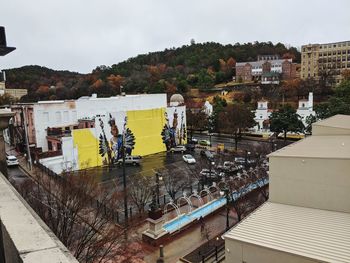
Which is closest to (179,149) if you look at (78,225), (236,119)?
(236,119)

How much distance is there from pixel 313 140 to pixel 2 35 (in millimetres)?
17529

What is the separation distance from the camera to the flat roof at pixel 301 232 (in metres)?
8.89

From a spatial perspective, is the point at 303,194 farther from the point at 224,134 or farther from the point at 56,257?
the point at 224,134

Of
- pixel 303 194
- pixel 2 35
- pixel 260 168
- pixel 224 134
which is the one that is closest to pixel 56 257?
pixel 2 35

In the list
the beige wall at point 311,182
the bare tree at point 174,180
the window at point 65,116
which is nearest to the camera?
the beige wall at point 311,182

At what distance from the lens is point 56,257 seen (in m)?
2.02

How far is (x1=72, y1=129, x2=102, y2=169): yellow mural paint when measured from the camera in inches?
1185

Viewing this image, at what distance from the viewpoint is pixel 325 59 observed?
79.2 metres

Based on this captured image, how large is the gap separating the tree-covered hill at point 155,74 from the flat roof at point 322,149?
2258 inches

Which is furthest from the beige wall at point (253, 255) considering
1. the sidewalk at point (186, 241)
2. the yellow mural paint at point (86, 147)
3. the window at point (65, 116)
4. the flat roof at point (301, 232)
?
the window at point (65, 116)

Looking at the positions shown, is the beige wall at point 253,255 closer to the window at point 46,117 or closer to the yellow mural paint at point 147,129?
the yellow mural paint at point 147,129

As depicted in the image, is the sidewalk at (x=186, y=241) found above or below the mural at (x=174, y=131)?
below

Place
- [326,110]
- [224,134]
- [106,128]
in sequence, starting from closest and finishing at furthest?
[106,128] < [326,110] < [224,134]

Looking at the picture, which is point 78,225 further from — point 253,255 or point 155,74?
Result: point 155,74
